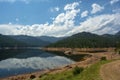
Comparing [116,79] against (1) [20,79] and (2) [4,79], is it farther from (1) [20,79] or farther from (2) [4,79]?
(2) [4,79]

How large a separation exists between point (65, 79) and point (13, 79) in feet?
145

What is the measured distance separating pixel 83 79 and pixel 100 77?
7.39 ft

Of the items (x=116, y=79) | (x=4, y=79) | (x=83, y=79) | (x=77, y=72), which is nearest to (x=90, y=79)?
(x=83, y=79)

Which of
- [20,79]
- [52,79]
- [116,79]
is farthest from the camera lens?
[20,79]

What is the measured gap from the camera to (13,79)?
2958 inches

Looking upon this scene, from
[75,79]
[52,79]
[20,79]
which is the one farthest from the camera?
[20,79]

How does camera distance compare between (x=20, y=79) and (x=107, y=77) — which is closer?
(x=107, y=77)

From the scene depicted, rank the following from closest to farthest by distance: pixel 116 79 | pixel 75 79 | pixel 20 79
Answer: pixel 116 79
pixel 75 79
pixel 20 79

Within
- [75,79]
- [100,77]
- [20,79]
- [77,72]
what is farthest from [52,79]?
[20,79]

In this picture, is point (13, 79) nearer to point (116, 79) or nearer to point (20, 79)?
point (20, 79)

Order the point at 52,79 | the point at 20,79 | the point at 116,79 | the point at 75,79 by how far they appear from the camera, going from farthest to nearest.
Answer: the point at 20,79, the point at 52,79, the point at 75,79, the point at 116,79

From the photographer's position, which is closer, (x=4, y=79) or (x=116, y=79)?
(x=116, y=79)

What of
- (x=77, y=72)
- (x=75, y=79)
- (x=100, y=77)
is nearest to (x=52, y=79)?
(x=77, y=72)

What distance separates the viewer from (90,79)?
30.4m
